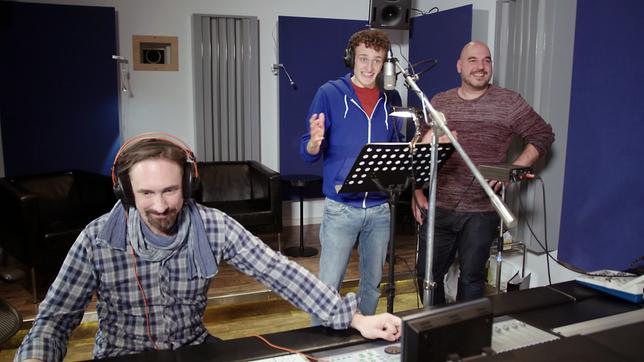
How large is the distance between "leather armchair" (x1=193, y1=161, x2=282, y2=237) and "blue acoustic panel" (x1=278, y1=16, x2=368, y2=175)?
1.92ft

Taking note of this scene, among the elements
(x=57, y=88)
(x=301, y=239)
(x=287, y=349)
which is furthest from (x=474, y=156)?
(x=57, y=88)

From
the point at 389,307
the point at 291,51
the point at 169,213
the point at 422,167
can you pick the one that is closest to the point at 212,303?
the point at 389,307

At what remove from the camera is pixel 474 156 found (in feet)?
8.84

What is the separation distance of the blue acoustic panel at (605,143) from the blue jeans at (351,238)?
4.68ft

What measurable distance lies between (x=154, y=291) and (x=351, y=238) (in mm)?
1157

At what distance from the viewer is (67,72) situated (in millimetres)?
4469

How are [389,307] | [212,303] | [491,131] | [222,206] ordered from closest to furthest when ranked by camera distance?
[389,307] → [491,131] → [212,303] → [222,206]

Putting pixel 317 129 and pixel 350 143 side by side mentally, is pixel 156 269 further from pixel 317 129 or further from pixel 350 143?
pixel 350 143

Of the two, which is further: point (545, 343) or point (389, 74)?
point (389, 74)

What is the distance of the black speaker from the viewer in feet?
15.6

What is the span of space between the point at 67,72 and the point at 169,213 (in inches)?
144

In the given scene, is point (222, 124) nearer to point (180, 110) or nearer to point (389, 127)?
point (180, 110)

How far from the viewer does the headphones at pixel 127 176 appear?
1.36m

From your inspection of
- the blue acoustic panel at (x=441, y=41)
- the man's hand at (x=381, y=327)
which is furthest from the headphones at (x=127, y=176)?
the blue acoustic panel at (x=441, y=41)
